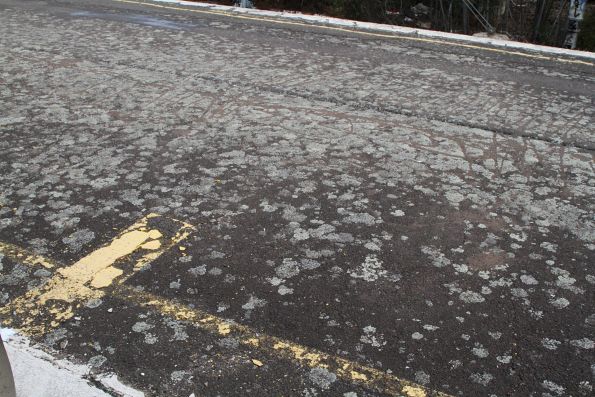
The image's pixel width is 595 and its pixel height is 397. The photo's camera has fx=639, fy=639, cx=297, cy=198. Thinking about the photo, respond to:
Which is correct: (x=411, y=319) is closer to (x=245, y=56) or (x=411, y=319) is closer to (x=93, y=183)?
(x=93, y=183)

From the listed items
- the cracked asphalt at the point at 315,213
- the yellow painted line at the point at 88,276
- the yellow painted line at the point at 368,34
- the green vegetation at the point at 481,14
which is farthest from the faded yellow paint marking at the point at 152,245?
the green vegetation at the point at 481,14

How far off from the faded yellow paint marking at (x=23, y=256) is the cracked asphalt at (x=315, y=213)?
0.04 metres

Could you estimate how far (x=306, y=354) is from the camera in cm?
250

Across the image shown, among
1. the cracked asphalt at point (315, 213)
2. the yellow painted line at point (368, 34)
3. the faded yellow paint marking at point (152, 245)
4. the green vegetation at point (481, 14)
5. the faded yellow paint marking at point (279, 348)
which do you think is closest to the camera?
the faded yellow paint marking at point (279, 348)

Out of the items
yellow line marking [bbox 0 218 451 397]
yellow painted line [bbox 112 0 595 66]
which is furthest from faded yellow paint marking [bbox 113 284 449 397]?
yellow painted line [bbox 112 0 595 66]

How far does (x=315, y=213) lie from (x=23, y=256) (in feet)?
5.06

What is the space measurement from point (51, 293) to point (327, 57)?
5.25m

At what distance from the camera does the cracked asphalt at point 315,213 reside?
2500mm

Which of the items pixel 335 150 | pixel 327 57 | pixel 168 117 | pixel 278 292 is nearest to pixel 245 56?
pixel 327 57

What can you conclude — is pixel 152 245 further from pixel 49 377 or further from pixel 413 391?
pixel 413 391

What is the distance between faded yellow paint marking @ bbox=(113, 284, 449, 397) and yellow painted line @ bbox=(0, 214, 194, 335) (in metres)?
0.15

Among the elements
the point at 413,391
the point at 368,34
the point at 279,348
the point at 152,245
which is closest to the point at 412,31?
the point at 368,34

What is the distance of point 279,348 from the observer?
99.7 inches

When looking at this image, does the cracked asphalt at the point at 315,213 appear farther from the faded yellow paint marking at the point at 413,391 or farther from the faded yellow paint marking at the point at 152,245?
the faded yellow paint marking at the point at 152,245
